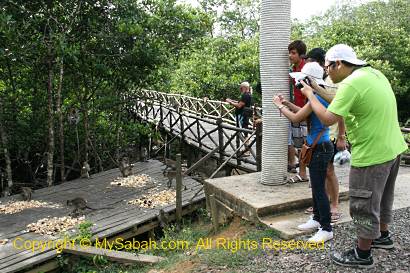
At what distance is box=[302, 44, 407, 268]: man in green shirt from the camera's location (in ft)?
9.57

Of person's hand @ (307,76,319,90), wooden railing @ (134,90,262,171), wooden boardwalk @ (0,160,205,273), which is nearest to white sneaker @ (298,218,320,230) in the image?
person's hand @ (307,76,319,90)

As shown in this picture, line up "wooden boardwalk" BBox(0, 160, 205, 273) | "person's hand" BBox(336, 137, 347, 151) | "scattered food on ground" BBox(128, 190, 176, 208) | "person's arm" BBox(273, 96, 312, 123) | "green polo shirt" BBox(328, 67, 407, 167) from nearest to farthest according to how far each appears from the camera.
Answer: "green polo shirt" BBox(328, 67, 407, 167), "person's arm" BBox(273, 96, 312, 123), "person's hand" BBox(336, 137, 347, 151), "wooden boardwalk" BBox(0, 160, 205, 273), "scattered food on ground" BBox(128, 190, 176, 208)

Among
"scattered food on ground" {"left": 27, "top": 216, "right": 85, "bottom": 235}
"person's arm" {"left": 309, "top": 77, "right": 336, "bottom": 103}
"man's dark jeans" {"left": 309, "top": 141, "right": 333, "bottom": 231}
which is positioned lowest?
"scattered food on ground" {"left": 27, "top": 216, "right": 85, "bottom": 235}

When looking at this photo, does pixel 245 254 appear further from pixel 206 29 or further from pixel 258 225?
pixel 206 29

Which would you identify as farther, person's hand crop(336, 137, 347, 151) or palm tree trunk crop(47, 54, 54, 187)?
palm tree trunk crop(47, 54, 54, 187)

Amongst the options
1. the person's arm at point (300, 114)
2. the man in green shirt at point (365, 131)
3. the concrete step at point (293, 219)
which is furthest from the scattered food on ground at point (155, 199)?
the man in green shirt at point (365, 131)

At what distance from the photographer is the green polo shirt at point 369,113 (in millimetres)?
2902

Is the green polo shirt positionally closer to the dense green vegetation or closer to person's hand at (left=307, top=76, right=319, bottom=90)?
person's hand at (left=307, top=76, right=319, bottom=90)

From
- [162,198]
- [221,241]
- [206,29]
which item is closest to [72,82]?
[206,29]

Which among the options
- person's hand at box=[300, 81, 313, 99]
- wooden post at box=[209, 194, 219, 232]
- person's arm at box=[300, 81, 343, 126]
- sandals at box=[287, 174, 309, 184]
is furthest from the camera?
sandals at box=[287, 174, 309, 184]

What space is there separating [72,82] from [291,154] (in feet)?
21.6

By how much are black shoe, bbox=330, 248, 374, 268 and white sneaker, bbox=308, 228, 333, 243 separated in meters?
0.33

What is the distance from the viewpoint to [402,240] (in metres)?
3.67

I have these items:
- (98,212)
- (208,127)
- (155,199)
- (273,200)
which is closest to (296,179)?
(273,200)
